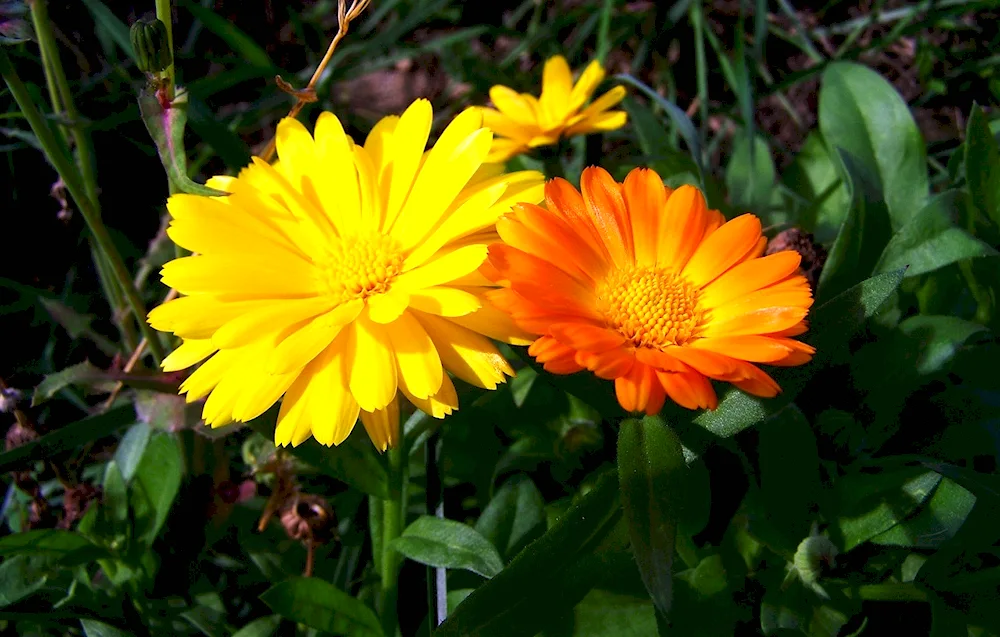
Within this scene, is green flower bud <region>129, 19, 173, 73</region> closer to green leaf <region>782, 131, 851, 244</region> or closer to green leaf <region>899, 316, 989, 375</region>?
green leaf <region>899, 316, 989, 375</region>

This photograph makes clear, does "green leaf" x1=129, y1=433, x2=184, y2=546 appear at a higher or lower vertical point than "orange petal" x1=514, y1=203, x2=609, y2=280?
lower

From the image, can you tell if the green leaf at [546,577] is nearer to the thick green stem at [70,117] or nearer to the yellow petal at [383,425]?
the yellow petal at [383,425]

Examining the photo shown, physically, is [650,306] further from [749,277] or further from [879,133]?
[879,133]

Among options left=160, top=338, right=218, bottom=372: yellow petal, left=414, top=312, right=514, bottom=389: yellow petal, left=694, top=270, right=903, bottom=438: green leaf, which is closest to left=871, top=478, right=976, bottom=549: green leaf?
left=694, top=270, right=903, bottom=438: green leaf

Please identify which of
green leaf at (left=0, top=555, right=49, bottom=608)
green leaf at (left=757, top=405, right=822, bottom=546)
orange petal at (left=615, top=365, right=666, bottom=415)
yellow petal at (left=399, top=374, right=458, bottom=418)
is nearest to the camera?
orange petal at (left=615, top=365, right=666, bottom=415)

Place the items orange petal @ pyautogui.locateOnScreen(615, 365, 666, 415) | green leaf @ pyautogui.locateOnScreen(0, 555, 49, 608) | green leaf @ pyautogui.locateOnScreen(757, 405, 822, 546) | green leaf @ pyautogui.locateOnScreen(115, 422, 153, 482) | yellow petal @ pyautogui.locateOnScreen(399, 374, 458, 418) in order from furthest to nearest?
green leaf @ pyautogui.locateOnScreen(115, 422, 153, 482), green leaf @ pyautogui.locateOnScreen(0, 555, 49, 608), green leaf @ pyautogui.locateOnScreen(757, 405, 822, 546), yellow petal @ pyautogui.locateOnScreen(399, 374, 458, 418), orange petal @ pyautogui.locateOnScreen(615, 365, 666, 415)
